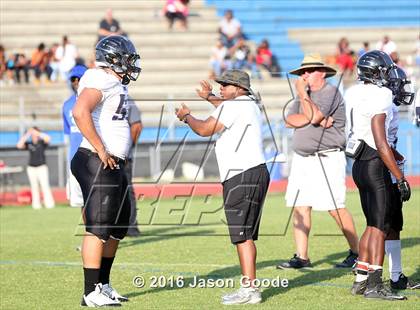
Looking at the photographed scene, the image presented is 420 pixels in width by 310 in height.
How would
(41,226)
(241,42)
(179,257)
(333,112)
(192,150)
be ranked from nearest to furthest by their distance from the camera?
(333,112) → (179,257) → (41,226) → (192,150) → (241,42)

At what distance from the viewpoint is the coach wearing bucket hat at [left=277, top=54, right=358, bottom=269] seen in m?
10.2

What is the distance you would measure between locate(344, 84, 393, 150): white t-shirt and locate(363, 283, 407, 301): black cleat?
115 centimetres

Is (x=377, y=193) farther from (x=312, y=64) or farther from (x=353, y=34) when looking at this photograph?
(x=353, y=34)

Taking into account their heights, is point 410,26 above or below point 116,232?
above

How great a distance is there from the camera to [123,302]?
8.23 metres

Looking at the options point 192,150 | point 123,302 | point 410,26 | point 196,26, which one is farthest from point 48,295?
point 410,26

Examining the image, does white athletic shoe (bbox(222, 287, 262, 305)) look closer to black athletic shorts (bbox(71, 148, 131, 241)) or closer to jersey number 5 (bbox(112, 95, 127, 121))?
black athletic shorts (bbox(71, 148, 131, 241))

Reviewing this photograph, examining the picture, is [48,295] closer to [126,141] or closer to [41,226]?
[126,141]

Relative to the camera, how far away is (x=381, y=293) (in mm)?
8070

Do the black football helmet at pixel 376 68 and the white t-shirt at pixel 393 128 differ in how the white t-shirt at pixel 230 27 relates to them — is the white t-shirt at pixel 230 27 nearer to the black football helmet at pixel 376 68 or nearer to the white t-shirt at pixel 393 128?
the white t-shirt at pixel 393 128

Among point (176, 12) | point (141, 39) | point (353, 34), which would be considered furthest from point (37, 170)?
point (353, 34)

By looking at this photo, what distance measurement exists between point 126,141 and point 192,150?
13386 millimetres

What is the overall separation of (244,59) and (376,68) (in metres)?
18.3

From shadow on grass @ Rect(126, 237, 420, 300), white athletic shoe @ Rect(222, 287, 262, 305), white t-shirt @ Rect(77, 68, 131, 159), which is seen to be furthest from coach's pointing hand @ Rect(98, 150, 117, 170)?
white athletic shoe @ Rect(222, 287, 262, 305)
